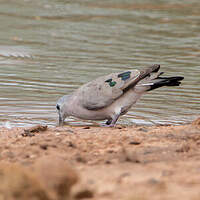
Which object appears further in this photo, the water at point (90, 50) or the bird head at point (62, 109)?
the water at point (90, 50)

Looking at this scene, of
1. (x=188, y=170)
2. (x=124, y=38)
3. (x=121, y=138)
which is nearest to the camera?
(x=188, y=170)

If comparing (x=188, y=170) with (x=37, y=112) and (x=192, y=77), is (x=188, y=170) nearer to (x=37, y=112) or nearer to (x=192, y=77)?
(x=37, y=112)

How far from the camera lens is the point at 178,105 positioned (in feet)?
26.6

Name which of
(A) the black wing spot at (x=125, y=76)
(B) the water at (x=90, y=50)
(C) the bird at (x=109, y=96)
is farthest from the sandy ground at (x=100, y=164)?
(B) the water at (x=90, y=50)

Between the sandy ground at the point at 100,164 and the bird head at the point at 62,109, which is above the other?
the sandy ground at the point at 100,164

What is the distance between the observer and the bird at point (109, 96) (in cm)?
703

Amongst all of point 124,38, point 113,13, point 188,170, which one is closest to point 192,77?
point 124,38

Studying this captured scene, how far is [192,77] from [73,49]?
3.19 metres

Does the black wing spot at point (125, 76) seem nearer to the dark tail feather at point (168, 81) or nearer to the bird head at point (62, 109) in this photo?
the dark tail feather at point (168, 81)

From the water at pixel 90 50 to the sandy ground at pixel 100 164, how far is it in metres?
1.73

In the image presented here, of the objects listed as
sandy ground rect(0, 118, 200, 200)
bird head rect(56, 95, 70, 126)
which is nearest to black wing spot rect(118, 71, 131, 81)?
bird head rect(56, 95, 70, 126)

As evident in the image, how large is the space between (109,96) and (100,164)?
278cm

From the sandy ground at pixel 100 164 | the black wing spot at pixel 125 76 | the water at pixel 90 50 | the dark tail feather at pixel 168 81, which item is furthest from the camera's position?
the water at pixel 90 50

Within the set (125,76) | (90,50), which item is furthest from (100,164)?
(90,50)
